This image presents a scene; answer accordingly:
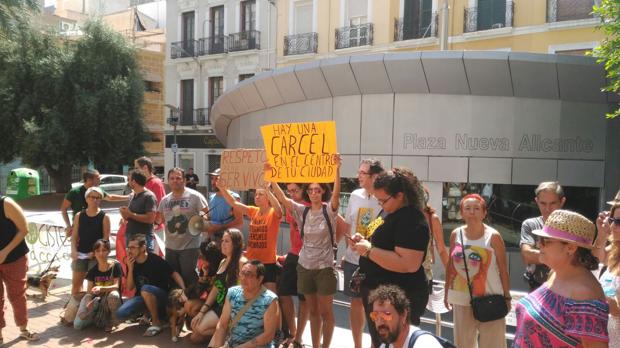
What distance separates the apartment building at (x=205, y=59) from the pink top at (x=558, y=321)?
1033 inches

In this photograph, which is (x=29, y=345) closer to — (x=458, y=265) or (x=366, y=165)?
(x=366, y=165)

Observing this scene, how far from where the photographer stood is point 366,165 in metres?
4.52

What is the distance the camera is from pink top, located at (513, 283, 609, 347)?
8.14 feet

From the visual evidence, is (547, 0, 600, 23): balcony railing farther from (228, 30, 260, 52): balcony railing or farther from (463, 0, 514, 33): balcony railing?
(228, 30, 260, 52): balcony railing

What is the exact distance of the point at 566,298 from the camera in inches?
102

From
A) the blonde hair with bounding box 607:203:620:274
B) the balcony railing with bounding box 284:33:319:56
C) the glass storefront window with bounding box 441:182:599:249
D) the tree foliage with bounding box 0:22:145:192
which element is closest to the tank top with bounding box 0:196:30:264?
the blonde hair with bounding box 607:203:620:274

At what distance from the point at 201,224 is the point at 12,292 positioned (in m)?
2.04

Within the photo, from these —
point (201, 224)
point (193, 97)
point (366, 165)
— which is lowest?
point (201, 224)

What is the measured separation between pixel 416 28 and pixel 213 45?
13191 mm

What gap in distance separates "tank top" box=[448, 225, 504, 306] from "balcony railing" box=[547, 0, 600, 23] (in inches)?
718

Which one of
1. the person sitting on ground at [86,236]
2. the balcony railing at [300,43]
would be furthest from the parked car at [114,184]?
the person sitting on ground at [86,236]

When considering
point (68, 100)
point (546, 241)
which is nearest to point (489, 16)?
point (546, 241)

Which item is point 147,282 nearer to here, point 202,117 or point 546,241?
point 546,241

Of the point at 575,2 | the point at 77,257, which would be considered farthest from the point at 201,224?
the point at 575,2
